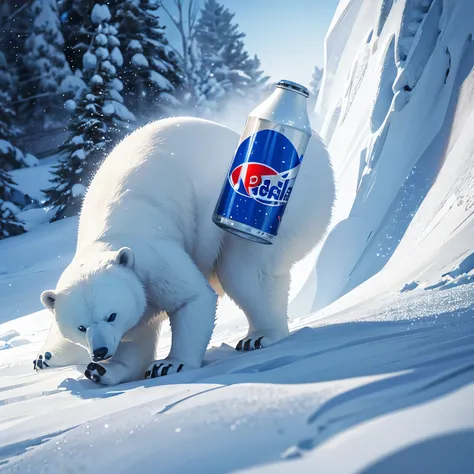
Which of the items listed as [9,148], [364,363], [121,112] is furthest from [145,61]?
[364,363]

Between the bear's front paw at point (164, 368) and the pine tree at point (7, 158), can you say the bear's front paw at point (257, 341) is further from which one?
the pine tree at point (7, 158)

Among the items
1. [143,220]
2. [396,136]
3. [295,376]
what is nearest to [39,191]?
[396,136]

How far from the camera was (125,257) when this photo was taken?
117cm

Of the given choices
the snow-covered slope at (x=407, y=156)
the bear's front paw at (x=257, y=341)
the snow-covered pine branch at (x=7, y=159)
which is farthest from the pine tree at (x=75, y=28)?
the bear's front paw at (x=257, y=341)

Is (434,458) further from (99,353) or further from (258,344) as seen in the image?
(258,344)

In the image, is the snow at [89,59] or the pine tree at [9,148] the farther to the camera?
the snow at [89,59]

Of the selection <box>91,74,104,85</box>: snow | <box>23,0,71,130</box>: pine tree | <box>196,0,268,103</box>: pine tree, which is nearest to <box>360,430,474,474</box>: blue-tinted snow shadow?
<box>91,74,104,85</box>: snow

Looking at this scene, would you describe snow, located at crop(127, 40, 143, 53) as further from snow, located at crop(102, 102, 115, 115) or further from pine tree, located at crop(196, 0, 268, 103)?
pine tree, located at crop(196, 0, 268, 103)

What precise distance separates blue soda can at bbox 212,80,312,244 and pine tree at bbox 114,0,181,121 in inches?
224

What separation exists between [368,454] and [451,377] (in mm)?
213

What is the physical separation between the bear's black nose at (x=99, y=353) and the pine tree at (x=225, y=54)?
25.9ft

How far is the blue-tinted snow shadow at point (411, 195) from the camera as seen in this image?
1905 mm

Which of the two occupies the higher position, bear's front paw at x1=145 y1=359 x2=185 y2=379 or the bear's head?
the bear's head

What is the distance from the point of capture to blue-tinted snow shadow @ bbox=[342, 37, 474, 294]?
1905 mm
